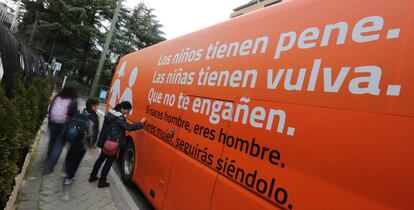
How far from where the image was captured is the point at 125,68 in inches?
332

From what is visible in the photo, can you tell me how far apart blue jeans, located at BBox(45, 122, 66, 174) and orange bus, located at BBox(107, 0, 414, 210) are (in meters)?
2.83

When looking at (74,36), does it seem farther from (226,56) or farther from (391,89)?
(391,89)

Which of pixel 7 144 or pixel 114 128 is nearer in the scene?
pixel 7 144

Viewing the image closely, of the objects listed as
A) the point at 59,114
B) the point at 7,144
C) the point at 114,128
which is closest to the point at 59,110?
the point at 59,114

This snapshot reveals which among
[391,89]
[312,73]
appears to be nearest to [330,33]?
[312,73]

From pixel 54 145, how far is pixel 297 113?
5.76 metres

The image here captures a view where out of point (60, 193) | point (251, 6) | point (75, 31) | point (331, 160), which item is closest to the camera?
point (331, 160)

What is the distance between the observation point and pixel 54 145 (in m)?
6.58

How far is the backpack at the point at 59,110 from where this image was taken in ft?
21.2

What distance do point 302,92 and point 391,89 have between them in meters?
0.74

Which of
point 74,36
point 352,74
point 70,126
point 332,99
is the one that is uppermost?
point 74,36

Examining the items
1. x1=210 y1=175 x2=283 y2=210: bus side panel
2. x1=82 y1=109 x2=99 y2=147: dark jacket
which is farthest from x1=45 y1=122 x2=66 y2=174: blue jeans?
x1=210 y1=175 x2=283 y2=210: bus side panel

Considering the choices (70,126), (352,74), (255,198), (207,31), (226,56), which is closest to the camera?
(352,74)

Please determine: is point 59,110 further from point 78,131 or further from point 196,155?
point 196,155
